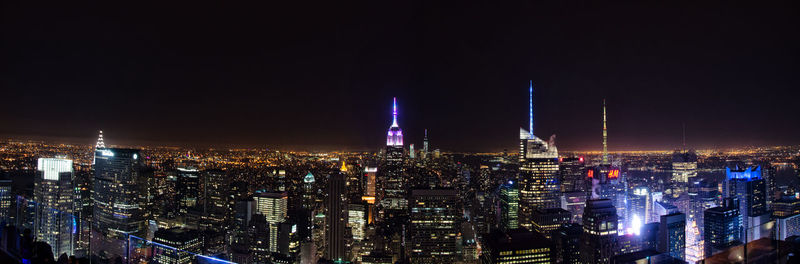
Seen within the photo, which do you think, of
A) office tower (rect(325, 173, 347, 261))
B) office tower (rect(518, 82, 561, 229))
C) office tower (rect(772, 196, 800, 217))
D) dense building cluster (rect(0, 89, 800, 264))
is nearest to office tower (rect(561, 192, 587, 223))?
dense building cluster (rect(0, 89, 800, 264))

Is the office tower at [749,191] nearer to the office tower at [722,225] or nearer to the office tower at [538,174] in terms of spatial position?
the office tower at [722,225]

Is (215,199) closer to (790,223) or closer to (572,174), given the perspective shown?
(572,174)

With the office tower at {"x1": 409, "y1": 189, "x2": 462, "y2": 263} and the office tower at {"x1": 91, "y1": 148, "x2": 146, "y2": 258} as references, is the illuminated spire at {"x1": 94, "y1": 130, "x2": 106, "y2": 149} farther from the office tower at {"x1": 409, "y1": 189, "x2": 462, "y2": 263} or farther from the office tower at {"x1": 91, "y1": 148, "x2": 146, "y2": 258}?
the office tower at {"x1": 409, "y1": 189, "x2": 462, "y2": 263}

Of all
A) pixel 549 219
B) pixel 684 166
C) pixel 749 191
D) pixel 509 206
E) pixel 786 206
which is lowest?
pixel 549 219

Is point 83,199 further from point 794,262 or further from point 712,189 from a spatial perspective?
point 712,189

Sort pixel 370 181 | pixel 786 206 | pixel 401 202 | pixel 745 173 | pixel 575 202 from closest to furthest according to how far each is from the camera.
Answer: pixel 786 206 < pixel 745 173 < pixel 575 202 < pixel 401 202 < pixel 370 181

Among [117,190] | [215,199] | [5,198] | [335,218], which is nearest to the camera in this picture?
[5,198]

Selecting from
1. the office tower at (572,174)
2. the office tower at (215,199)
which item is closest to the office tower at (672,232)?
the office tower at (572,174)

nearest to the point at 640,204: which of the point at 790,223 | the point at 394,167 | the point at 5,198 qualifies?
the point at 790,223
